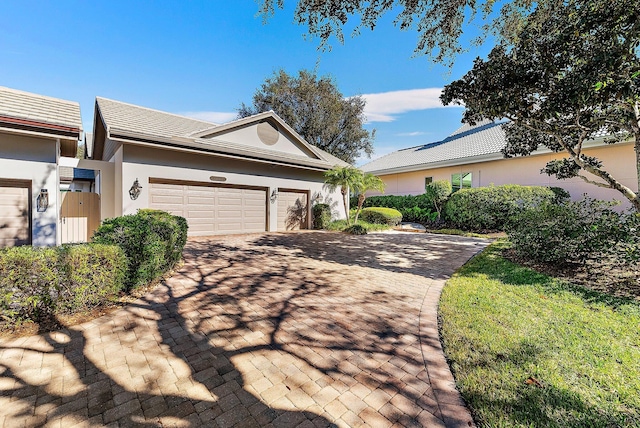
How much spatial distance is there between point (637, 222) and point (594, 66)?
279 cm

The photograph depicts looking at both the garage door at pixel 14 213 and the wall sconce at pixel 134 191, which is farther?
the wall sconce at pixel 134 191

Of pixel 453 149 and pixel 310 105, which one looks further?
pixel 310 105

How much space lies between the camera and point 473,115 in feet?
23.3

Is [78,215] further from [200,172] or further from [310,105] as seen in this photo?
[310,105]

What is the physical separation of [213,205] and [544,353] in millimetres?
10919

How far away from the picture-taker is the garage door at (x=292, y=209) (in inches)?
538

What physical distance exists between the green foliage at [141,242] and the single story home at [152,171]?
3.81m

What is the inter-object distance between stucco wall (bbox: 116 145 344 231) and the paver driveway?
20.2 feet

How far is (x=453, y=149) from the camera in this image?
18.0 meters

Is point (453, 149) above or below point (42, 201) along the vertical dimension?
above

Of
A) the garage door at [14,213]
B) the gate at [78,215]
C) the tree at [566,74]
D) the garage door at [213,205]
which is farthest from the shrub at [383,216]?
the garage door at [14,213]

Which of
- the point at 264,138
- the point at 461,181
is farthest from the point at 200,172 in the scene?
the point at 461,181

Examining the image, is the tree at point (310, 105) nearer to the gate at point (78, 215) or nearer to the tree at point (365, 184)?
the tree at point (365, 184)

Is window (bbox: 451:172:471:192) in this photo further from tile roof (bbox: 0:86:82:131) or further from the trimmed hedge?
tile roof (bbox: 0:86:82:131)
